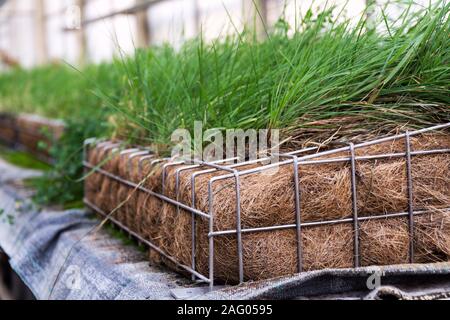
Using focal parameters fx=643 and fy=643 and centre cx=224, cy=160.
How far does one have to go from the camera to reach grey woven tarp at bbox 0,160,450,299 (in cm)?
110

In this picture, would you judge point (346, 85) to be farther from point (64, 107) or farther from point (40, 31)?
point (40, 31)

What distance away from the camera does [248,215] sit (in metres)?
1.18

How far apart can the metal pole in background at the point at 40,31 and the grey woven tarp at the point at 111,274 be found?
39.0 ft

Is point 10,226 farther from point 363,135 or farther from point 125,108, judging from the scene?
point 363,135

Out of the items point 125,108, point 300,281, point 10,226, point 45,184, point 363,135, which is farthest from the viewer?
point 45,184

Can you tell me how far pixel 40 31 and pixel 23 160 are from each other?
11.1 meters

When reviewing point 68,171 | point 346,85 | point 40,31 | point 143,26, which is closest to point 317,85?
point 346,85

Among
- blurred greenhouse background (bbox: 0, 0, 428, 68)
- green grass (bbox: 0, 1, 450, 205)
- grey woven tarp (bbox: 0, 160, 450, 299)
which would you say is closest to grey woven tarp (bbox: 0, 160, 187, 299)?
grey woven tarp (bbox: 0, 160, 450, 299)

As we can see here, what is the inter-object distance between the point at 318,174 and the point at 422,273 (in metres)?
0.26

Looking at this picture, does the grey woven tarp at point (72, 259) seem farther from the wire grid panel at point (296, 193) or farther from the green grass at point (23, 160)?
the green grass at point (23, 160)

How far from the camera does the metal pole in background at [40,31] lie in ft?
44.9

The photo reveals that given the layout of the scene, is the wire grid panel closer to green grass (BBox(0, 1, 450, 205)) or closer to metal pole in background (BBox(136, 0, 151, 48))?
green grass (BBox(0, 1, 450, 205))

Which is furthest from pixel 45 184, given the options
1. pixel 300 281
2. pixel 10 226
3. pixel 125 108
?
Answer: pixel 300 281

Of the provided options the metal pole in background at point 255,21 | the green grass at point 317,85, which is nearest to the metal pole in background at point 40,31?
the metal pole in background at point 255,21
